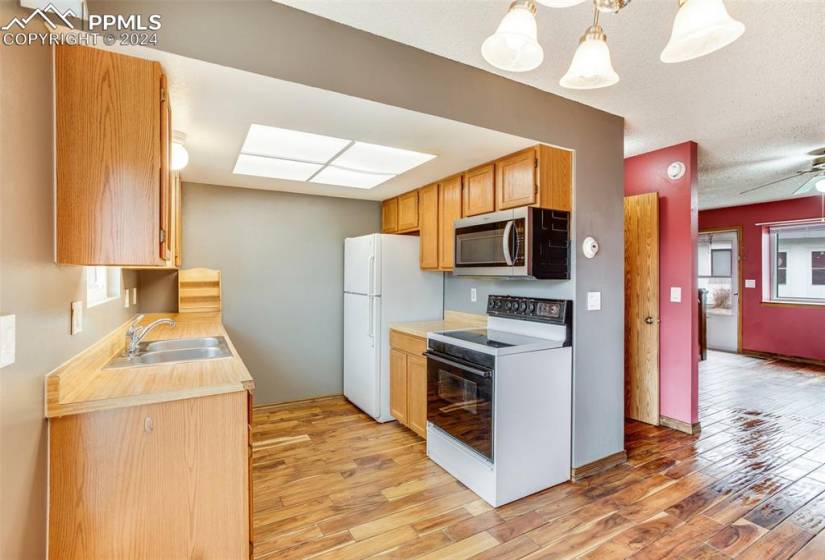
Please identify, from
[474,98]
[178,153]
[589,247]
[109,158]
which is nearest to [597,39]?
[474,98]

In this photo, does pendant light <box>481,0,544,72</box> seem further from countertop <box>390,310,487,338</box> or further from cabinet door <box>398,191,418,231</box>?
cabinet door <box>398,191,418,231</box>

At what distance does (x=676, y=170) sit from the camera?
3506 millimetres

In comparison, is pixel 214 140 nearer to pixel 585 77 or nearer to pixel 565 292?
pixel 585 77

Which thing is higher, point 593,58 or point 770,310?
point 593,58

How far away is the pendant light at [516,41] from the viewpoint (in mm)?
1225

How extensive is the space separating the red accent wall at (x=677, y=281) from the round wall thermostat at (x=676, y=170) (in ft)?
0.09

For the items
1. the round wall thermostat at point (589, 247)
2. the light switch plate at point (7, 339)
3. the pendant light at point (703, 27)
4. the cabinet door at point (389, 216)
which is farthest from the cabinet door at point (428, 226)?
the light switch plate at point (7, 339)

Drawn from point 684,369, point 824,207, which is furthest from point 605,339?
point 824,207

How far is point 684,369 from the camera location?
346 centimetres

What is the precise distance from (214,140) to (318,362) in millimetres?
2471

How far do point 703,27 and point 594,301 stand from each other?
1.91 m

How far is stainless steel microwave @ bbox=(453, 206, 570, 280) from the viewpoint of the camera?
2500 mm

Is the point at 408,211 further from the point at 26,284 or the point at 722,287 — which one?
the point at 722,287

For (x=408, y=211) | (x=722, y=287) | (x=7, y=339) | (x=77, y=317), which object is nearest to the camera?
(x=7, y=339)
